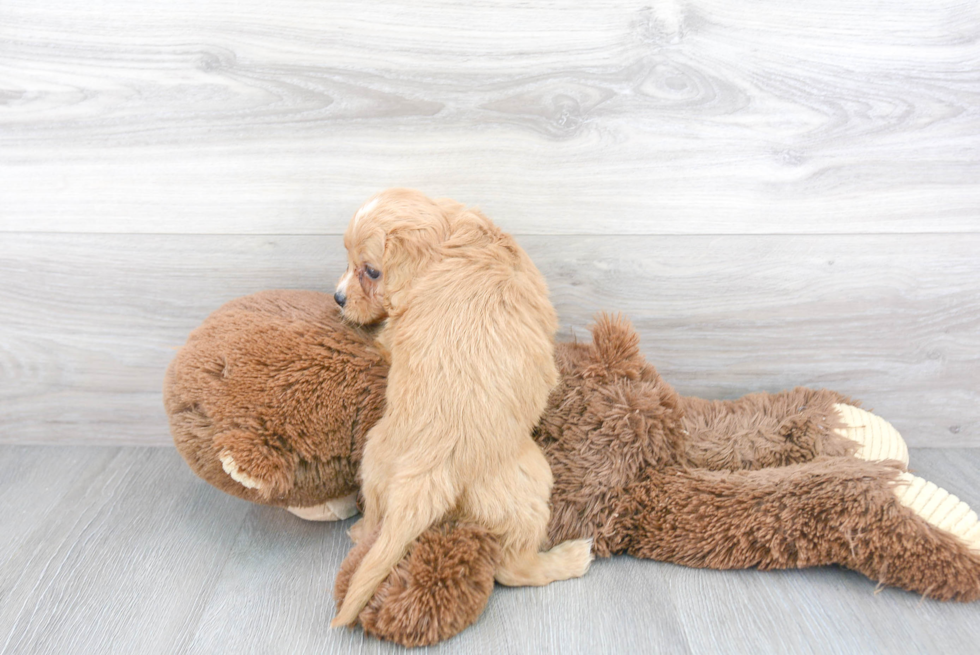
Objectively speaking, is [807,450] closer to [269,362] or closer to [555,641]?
[555,641]

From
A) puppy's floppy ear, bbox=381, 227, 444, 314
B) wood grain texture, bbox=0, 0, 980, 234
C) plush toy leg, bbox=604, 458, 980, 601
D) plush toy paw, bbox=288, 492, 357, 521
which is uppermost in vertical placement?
wood grain texture, bbox=0, 0, 980, 234

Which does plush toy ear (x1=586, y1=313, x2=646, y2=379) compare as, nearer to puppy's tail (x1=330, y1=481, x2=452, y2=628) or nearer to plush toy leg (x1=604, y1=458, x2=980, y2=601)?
plush toy leg (x1=604, y1=458, x2=980, y2=601)

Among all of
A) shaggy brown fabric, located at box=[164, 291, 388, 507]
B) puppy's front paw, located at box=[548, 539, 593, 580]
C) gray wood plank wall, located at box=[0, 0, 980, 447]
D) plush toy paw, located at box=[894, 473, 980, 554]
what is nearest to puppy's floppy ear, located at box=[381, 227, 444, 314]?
shaggy brown fabric, located at box=[164, 291, 388, 507]

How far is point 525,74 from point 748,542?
0.70m

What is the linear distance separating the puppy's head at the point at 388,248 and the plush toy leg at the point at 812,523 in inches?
16.0

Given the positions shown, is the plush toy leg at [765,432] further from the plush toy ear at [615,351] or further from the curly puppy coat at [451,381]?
the curly puppy coat at [451,381]

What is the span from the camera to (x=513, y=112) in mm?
976

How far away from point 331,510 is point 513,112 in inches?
25.0

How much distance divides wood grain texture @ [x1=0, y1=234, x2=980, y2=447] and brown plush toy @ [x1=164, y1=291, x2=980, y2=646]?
138mm

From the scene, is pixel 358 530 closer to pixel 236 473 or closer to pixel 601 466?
pixel 236 473

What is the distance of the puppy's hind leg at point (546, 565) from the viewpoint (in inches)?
31.5

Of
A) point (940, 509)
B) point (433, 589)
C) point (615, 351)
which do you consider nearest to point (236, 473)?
point (433, 589)

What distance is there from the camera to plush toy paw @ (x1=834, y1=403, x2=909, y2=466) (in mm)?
938

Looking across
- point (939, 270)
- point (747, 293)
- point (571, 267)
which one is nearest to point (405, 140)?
point (571, 267)
